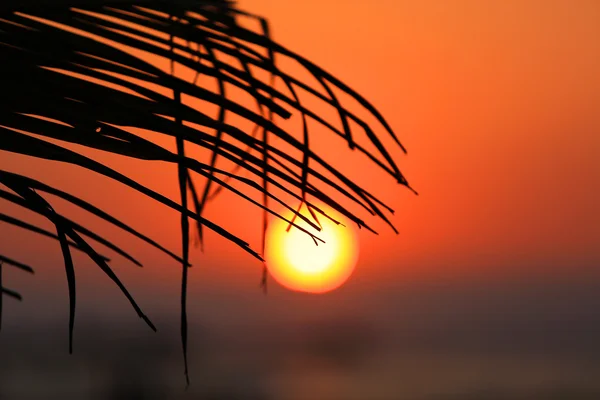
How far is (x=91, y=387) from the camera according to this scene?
25.8m

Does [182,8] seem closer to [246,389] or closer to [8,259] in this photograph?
[8,259]

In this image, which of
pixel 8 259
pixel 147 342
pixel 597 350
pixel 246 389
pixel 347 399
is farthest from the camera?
pixel 147 342

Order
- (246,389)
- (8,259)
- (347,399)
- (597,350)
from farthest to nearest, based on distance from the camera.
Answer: (246,389)
(597,350)
(347,399)
(8,259)

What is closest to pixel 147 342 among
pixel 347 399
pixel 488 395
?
pixel 347 399

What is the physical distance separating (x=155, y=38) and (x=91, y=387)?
2600 centimetres

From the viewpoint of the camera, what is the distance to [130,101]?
89 cm

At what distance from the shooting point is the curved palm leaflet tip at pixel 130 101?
86 cm

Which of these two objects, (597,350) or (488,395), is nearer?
(488,395)

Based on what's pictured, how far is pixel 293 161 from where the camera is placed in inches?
35.4

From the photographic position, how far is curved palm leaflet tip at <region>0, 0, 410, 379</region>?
34.0 inches

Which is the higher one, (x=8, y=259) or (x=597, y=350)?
(x=597, y=350)

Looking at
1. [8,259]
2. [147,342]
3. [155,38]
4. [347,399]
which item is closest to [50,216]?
[8,259]

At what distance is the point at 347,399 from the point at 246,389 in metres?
5.80

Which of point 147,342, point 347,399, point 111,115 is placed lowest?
point 111,115
